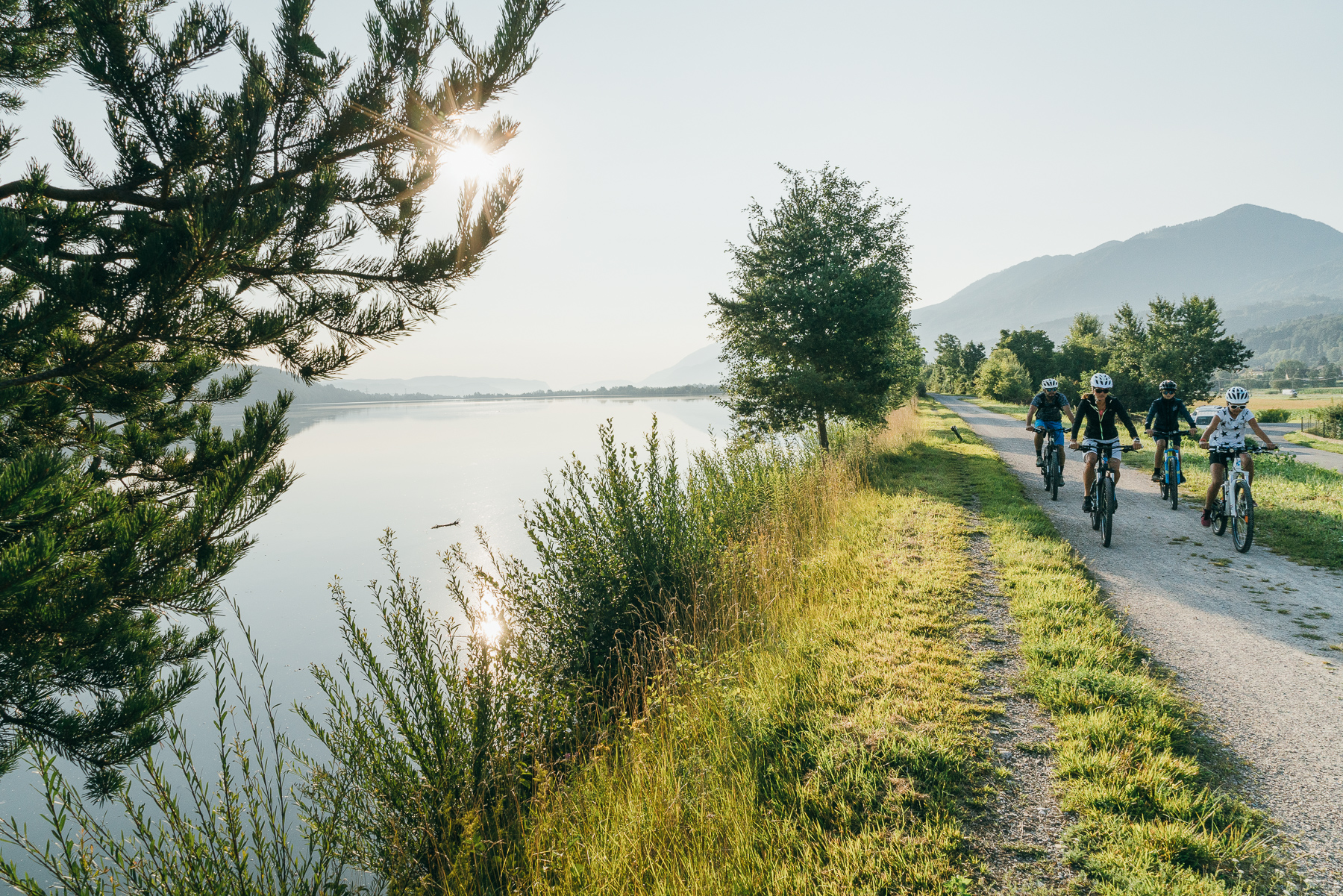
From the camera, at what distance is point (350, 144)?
3.65 metres

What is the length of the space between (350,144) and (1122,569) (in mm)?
8485

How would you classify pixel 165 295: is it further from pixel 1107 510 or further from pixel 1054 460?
pixel 1054 460

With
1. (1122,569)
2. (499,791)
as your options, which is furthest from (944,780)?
(1122,569)

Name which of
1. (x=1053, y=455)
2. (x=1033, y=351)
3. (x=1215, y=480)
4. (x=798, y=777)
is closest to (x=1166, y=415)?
(x=1053, y=455)

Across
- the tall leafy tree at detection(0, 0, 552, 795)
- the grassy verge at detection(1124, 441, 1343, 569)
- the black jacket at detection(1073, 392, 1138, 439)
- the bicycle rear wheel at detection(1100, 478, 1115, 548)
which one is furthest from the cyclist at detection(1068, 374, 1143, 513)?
the tall leafy tree at detection(0, 0, 552, 795)

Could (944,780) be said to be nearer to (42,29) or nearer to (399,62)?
(399,62)

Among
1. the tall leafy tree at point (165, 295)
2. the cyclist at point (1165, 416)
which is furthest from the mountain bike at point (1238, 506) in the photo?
the tall leafy tree at point (165, 295)

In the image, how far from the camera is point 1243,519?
276 inches

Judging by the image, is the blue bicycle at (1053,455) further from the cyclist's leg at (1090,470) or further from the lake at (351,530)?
the lake at (351,530)

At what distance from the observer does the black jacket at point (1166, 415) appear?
9.04m

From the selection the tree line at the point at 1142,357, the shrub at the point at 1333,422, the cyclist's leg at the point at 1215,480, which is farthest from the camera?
the tree line at the point at 1142,357

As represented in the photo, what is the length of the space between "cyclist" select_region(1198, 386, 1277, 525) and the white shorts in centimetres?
90

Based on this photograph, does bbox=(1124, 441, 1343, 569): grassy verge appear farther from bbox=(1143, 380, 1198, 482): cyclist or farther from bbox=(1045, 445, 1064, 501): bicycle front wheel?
bbox=(1045, 445, 1064, 501): bicycle front wheel

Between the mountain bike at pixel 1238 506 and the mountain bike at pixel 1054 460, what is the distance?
2.56 m
